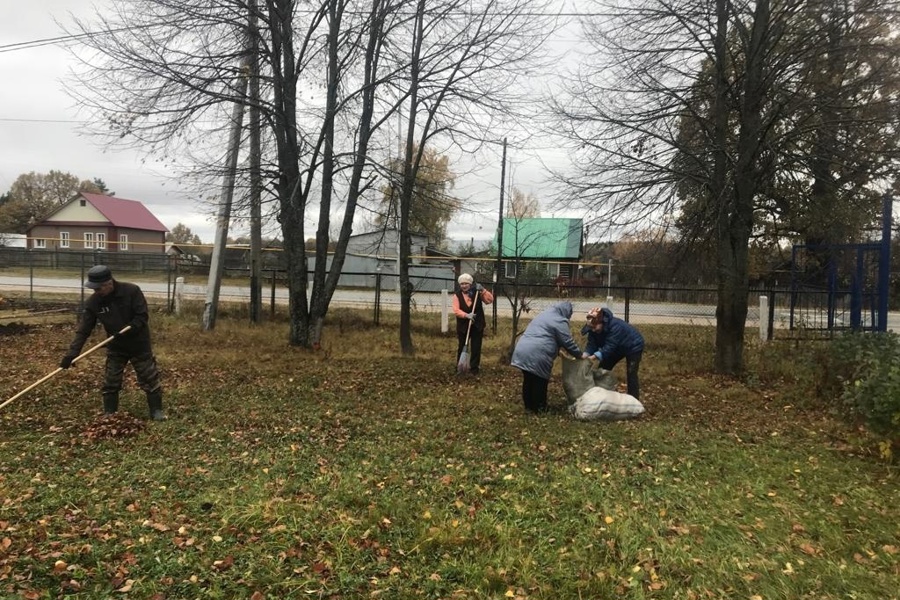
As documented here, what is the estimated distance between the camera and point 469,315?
8203mm

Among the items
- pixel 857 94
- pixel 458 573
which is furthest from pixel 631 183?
pixel 458 573

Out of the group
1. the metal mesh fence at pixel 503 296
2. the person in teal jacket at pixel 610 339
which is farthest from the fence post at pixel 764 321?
the person in teal jacket at pixel 610 339

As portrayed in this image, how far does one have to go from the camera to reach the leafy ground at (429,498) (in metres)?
3.14

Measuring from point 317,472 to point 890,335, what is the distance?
7.13 m

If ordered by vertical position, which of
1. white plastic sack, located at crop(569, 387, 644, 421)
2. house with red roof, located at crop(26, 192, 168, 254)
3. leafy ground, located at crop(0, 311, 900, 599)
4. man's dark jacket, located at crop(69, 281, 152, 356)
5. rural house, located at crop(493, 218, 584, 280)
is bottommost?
leafy ground, located at crop(0, 311, 900, 599)

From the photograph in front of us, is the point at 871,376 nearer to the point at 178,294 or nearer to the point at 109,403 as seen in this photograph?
the point at 109,403

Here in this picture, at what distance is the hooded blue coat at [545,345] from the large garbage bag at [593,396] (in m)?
0.23

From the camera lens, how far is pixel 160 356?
380 inches

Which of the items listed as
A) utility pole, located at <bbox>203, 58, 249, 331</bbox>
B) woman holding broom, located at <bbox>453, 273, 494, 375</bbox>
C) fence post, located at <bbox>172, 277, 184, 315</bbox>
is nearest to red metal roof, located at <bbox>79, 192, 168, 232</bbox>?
fence post, located at <bbox>172, 277, 184, 315</bbox>

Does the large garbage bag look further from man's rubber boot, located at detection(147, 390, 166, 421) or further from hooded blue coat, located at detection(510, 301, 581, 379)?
man's rubber boot, located at detection(147, 390, 166, 421)

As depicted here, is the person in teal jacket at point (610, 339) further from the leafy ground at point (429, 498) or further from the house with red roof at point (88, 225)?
the house with red roof at point (88, 225)

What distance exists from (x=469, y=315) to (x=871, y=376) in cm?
460

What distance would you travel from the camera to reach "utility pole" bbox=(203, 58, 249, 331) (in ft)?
31.9

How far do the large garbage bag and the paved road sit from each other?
6649 mm
